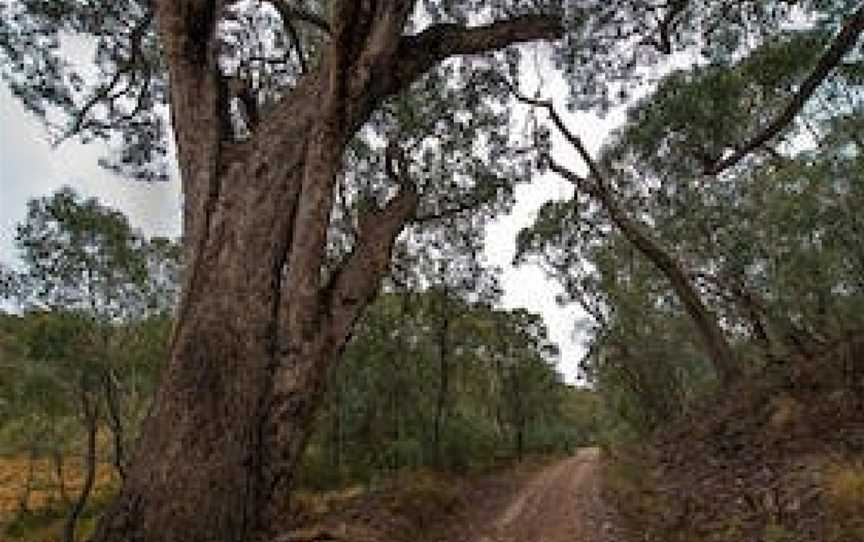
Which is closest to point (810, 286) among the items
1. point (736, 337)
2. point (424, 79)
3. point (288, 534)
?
point (736, 337)

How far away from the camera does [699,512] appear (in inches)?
408

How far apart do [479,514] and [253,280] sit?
12914mm

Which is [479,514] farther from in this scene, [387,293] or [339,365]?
[387,293]

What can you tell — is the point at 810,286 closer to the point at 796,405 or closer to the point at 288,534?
the point at 796,405

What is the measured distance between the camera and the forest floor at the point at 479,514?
13.7 meters

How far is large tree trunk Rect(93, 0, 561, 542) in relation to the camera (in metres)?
5.72

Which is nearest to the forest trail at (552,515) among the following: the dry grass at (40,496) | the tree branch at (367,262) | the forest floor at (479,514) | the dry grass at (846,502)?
the forest floor at (479,514)

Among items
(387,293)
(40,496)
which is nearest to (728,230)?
(387,293)

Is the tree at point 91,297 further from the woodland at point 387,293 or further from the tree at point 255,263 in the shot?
the tree at point 255,263

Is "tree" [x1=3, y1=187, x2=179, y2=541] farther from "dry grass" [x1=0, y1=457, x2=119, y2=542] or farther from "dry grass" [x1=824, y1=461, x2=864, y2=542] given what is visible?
"dry grass" [x1=824, y1=461, x2=864, y2=542]

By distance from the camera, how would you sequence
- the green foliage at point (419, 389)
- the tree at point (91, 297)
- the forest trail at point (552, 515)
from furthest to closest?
the green foliage at point (419, 389), the tree at point (91, 297), the forest trail at point (552, 515)

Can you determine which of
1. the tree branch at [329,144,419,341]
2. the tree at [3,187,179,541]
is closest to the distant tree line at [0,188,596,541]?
the tree at [3,187,179,541]

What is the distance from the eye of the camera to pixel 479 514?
18.4 m

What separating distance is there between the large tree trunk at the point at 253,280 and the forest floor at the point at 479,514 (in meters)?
4.31
